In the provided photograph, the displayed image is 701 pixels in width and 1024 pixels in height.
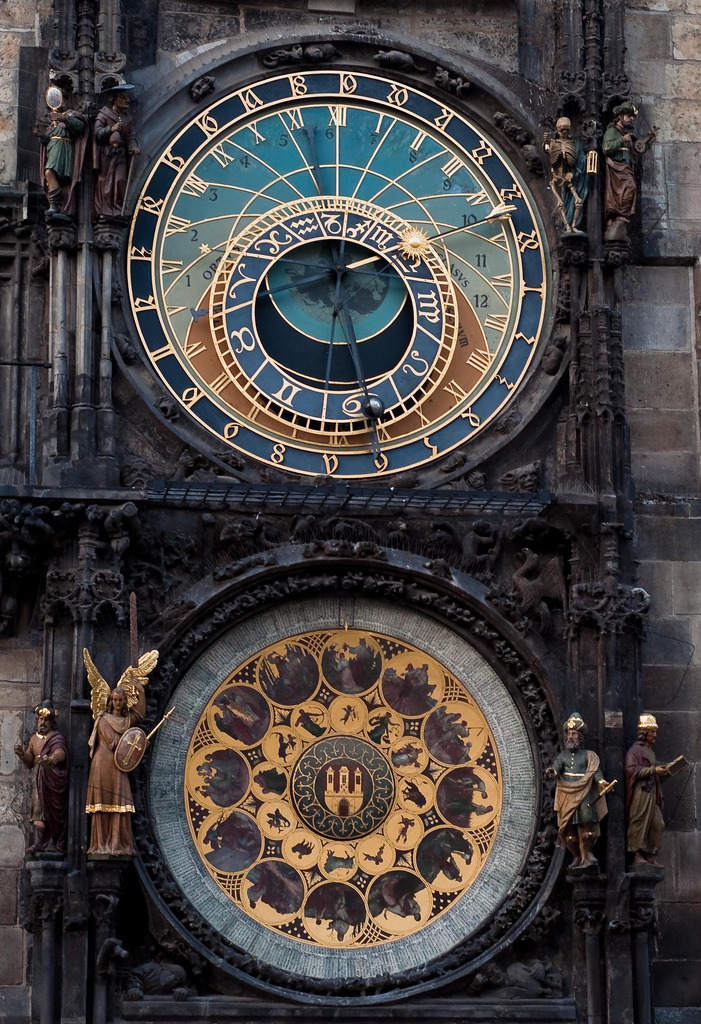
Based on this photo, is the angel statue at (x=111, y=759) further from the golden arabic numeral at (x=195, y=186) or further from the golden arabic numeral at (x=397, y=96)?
the golden arabic numeral at (x=397, y=96)

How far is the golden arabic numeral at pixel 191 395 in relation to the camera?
53.4ft

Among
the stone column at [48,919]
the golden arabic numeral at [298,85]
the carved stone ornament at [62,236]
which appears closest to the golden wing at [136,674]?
the stone column at [48,919]

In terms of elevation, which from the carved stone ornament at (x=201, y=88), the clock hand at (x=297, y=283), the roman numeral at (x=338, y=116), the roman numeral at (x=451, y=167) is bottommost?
the clock hand at (x=297, y=283)

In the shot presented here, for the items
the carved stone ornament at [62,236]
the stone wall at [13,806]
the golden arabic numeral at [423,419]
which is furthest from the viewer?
the golden arabic numeral at [423,419]

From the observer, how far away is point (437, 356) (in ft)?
54.2

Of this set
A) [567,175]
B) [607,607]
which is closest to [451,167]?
[567,175]

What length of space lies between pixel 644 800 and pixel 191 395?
3491mm

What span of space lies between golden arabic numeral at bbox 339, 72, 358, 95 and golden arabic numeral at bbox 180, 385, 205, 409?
2080 millimetres

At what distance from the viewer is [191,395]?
16.3 metres

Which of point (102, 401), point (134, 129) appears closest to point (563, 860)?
point (102, 401)

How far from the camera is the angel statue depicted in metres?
15.1

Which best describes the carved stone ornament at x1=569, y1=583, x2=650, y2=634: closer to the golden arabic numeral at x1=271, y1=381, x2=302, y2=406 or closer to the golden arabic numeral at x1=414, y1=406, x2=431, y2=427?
the golden arabic numeral at x1=414, y1=406, x2=431, y2=427

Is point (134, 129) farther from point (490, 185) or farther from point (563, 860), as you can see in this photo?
point (563, 860)

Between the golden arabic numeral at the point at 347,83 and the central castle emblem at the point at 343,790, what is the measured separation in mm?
4101
